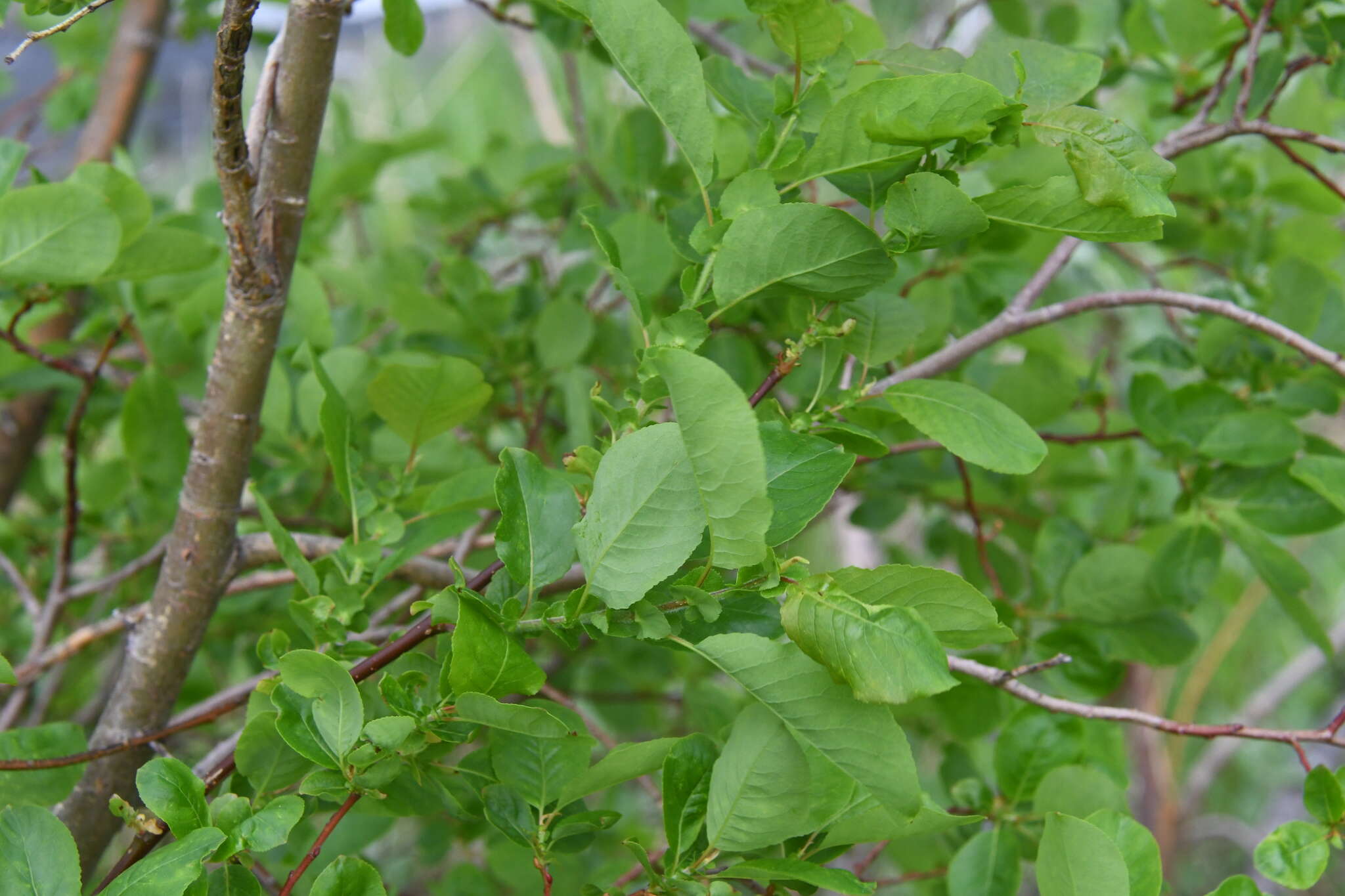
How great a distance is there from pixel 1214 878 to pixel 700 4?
2760 millimetres

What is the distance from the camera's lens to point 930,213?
0.39 meters

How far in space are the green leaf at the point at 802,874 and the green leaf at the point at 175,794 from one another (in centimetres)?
22

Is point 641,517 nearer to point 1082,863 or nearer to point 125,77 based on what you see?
point 1082,863

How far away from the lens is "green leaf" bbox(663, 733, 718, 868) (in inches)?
16.5

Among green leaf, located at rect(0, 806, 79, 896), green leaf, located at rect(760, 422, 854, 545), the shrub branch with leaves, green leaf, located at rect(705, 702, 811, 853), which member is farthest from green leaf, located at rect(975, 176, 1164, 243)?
green leaf, located at rect(0, 806, 79, 896)

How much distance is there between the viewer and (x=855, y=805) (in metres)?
0.44

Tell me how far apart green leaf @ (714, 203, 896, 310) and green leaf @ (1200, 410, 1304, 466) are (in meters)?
0.40

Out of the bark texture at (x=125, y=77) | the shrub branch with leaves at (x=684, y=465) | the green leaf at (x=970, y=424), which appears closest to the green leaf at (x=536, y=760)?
the shrub branch with leaves at (x=684, y=465)

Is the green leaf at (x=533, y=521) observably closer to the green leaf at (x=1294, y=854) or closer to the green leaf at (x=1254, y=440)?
the green leaf at (x=1294, y=854)

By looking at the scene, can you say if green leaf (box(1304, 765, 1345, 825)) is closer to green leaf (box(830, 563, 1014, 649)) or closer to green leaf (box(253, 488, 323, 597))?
green leaf (box(830, 563, 1014, 649))

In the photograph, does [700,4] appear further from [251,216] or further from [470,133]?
[470,133]

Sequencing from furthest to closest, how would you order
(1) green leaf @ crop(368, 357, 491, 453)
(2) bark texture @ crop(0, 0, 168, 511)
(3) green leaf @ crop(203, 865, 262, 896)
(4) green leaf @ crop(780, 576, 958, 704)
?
(2) bark texture @ crop(0, 0, 168, 511), (1) green leaf @ crop(368, 357, 491, 453), (3) green leaf @ crop(203, 865, 262, 896), (4) green leaf @ crop(780, 576, 958, 704)

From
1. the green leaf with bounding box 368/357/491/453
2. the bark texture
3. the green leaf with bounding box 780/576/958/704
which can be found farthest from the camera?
the bark texture

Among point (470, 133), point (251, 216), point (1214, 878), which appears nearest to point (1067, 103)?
point (251, 216)
